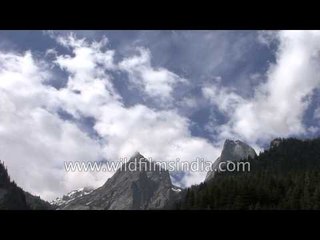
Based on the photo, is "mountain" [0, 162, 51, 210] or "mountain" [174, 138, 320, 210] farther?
"mountain" [0, 162, 51, 210]

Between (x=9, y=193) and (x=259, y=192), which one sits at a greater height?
(x=9, y=193)

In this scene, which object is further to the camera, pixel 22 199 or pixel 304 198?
pixel 22 199

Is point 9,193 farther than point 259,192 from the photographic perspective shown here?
Yes

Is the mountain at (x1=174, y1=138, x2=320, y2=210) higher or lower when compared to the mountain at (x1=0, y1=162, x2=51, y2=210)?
lower

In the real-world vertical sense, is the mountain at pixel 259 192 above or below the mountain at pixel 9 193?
below

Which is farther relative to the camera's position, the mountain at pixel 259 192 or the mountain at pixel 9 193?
the mountain at pixel 9 193
